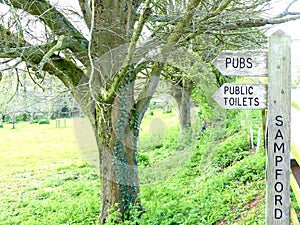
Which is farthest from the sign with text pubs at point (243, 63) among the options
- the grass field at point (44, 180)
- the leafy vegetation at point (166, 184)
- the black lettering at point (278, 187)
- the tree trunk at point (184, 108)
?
the tree trunk at point (184, 108)

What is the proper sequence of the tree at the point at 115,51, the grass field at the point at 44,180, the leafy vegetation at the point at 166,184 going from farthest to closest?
the grass field at the point at 44,180, the leafy vegetation at the point at 166,184, the tree at the point at 115,51

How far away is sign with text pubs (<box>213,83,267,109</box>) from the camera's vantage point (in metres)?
2.34

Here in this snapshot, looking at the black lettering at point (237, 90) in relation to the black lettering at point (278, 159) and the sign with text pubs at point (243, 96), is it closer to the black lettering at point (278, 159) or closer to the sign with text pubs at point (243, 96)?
the sign with text pubs at point (243, 96)

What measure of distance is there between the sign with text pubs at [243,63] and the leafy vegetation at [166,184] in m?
2.34

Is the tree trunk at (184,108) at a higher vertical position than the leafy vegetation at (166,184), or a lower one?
higher

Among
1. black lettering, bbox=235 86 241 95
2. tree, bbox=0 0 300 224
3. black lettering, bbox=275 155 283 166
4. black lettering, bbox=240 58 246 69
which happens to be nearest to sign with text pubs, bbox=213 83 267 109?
black lettering, bbox=235 86 241 95

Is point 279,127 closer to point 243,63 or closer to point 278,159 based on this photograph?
point 278,159

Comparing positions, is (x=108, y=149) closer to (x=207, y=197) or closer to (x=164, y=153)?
(x=207, y=197)

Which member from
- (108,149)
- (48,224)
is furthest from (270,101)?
(48,224)

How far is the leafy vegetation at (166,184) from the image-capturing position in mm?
5074

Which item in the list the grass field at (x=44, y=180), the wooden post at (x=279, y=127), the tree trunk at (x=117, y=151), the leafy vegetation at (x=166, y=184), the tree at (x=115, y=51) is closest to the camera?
the wooden post at (x=279, y=127)

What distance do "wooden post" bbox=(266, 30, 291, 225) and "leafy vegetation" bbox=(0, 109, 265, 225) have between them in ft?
6.11

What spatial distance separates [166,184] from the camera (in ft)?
24.2

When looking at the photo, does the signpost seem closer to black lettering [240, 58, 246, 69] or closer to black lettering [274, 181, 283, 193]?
black lettering [274, 181, 283, 193]
